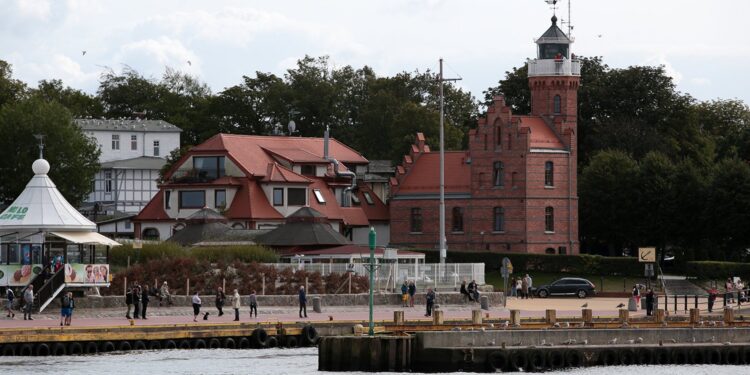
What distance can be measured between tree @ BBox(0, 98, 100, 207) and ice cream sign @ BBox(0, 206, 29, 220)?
4762 cm

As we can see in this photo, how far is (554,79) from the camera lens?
10850 centimetres

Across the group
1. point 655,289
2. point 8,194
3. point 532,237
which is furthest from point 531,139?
point 8,194

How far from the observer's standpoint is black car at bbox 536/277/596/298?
91.2 metres

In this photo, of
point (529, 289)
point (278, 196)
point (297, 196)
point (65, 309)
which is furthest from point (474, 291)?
point (297, 196)

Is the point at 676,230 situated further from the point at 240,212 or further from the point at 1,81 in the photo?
the point at 1,81

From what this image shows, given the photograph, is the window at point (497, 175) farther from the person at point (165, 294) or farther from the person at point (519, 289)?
the person at point (165, 294)

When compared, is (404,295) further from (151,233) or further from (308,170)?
(308,170)

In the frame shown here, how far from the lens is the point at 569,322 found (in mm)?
64312

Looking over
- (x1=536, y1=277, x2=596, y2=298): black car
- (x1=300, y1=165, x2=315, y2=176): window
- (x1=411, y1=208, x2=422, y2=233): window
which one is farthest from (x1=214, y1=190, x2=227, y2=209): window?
(x1=536, y1=277, x2=596, y2=298): black car

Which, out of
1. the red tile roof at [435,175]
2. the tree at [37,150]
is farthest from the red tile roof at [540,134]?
the tree at [37,150]

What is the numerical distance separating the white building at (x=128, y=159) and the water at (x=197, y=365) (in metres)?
76.6

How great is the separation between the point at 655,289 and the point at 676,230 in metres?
14.0

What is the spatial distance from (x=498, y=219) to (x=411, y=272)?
26.9 meters

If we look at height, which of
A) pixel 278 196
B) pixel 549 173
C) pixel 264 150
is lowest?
pixel 278 196
